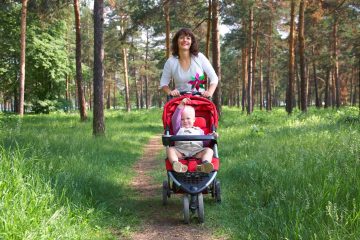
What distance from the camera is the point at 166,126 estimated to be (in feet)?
18.4

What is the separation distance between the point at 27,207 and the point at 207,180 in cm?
238

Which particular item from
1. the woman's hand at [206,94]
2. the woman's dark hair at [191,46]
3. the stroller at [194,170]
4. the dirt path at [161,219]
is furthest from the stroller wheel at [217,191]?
the woman's dark hair at [191,46]

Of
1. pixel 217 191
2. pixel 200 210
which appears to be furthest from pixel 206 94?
pixel 200 210

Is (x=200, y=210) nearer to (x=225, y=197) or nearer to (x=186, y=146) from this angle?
(x=186, y=146)

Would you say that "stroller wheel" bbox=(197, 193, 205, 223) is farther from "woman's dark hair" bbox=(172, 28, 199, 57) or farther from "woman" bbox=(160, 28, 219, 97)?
"woman's dark hair" bbox=(172, 28, 199, 57)

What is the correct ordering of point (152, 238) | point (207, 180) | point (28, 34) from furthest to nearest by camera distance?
point (28, 34) → point (207, 180) → point (152, 238)

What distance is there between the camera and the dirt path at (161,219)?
4.50m

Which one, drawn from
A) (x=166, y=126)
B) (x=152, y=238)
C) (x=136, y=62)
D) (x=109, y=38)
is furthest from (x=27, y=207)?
(x=136, y=62)

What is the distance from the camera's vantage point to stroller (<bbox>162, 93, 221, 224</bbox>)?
4816 millimetres

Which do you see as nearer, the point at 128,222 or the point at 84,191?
the point at 128,222

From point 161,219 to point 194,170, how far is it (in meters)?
0.92

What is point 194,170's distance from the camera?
494cm

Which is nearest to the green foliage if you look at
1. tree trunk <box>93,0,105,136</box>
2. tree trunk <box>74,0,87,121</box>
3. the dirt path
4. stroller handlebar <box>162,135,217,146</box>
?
tree trunk <box>74,0,87,121</box>

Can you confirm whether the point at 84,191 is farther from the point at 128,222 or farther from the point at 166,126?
the point at 166,126
